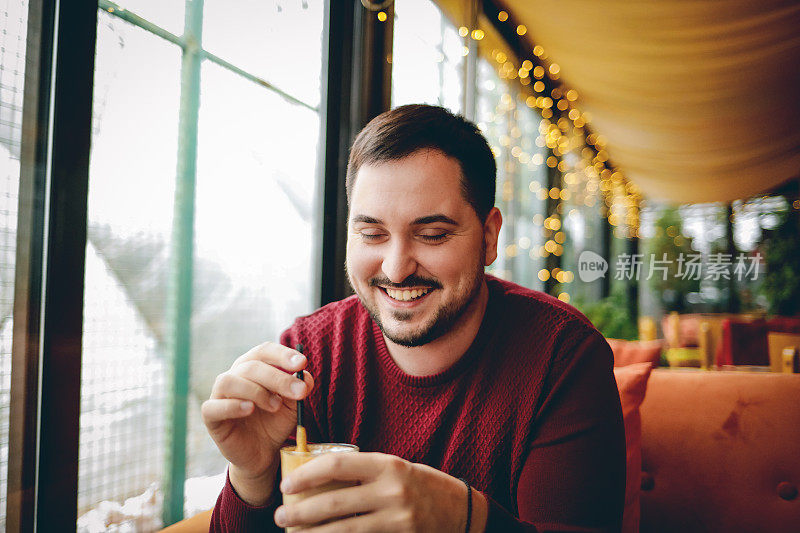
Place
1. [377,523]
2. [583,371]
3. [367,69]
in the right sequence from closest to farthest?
1. [377,523]
2. [583,371]
3. [367,69]

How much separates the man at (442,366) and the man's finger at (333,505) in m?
0.23

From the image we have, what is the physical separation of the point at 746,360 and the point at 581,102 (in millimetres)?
2515

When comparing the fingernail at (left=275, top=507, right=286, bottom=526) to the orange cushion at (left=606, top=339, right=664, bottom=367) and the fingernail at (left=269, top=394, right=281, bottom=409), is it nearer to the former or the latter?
the fingernail at (left=269, top=394, right=281, bottom=409)

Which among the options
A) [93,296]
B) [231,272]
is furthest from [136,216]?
[231,272]

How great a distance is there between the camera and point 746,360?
2.90m

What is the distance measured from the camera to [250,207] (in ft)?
6.77

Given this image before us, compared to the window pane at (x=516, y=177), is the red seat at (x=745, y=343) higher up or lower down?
lower down

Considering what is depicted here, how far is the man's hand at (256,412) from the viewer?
0.84 metres

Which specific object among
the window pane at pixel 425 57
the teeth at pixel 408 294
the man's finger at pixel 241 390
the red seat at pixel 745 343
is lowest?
the red seat at pixel 745 343

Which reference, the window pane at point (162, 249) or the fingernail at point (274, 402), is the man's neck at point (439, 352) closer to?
the fingernail at point (274, 402)

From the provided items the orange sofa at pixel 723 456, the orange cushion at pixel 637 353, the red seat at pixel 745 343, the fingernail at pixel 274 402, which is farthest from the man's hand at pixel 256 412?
the red seat at pixel 745 343

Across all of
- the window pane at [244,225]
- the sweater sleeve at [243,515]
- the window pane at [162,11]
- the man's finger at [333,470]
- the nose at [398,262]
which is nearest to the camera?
the man's finger at [333,470]

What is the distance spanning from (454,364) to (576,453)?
0.31 metres

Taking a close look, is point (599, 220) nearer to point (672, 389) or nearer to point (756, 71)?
point (756, 71)
